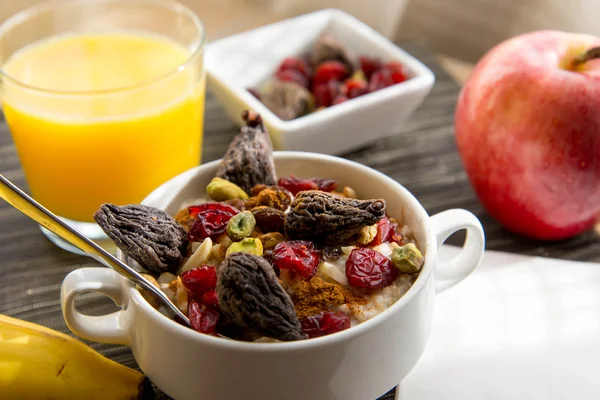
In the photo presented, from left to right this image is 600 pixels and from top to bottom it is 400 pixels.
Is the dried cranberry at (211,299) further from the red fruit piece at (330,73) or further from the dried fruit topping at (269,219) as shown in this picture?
the red fruit piece at (330,73)

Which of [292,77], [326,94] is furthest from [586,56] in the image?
[292,77]

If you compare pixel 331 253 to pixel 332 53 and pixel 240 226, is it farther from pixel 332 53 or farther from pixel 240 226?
pixel 332 53

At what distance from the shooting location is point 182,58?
4.82ft

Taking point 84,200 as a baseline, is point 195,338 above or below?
above

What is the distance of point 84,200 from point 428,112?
91 cm

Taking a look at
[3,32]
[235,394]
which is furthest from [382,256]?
[3,32]

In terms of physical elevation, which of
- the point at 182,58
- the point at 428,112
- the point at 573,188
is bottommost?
the point at 428,112

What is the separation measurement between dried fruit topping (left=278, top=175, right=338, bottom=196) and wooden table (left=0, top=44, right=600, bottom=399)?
0.38m

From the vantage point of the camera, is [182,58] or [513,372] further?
[182,58]

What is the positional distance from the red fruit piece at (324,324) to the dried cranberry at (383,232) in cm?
16

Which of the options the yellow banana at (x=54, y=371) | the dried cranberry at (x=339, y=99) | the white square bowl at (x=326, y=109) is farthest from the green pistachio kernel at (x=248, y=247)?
the dried cranberry at (x=339, y=99)

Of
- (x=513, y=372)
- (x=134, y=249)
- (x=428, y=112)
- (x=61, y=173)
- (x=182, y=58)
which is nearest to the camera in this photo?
(x=134, y=249)

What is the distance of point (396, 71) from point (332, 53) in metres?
0.18

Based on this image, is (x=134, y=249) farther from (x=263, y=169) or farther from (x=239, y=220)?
(x=263, y=169)
